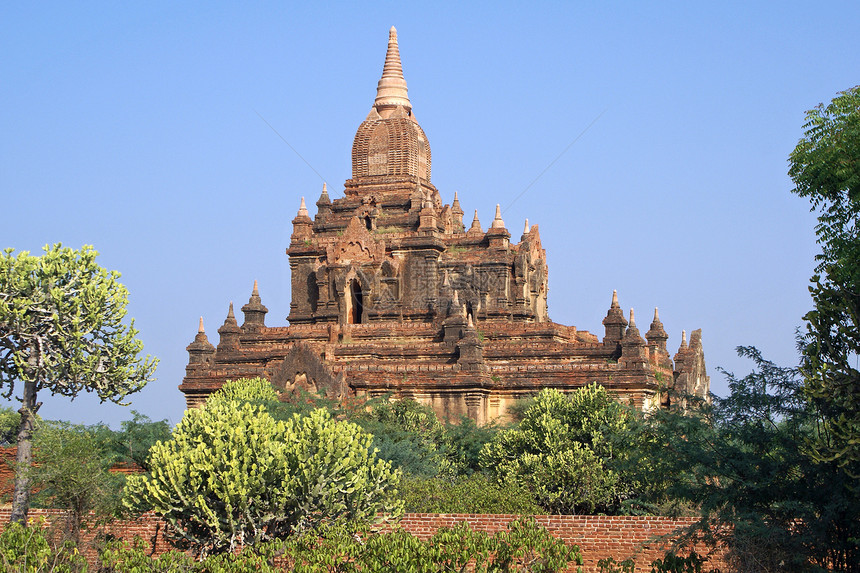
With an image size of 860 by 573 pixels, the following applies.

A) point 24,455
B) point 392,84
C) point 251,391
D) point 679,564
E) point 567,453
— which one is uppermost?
point 392,84

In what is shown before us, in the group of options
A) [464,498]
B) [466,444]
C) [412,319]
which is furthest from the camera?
[412,319]

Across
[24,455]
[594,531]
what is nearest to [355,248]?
[24,455]

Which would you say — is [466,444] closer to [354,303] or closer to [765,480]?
[354,303]

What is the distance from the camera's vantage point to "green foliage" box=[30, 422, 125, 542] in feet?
90.7

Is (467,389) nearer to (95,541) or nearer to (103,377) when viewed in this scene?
(103,377)

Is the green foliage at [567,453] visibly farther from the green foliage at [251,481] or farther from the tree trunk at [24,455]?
the tree trunk at [24,455]

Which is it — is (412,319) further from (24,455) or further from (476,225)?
(24,455)

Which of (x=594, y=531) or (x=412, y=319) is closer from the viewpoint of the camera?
(x=594, y=531)

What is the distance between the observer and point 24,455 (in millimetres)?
30406

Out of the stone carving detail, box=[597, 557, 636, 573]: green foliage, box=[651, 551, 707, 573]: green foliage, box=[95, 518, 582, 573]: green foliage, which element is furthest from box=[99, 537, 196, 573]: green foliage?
the stone carving detail

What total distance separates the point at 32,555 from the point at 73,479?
5.84m

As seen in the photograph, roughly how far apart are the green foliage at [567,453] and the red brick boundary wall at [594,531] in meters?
7.61

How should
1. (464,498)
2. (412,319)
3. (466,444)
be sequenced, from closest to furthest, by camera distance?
(464,498)
(466,444)
(412,319)

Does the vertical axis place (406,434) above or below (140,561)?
above
